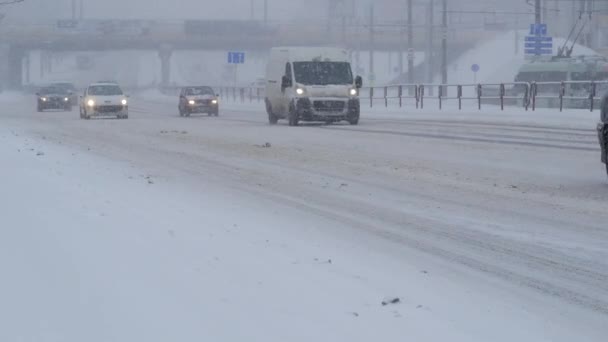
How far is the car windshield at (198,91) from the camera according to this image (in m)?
49.1

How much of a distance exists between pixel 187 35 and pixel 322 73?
63.6m

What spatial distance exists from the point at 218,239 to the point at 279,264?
1328 millimetres

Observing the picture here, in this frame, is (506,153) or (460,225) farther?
(506,153)

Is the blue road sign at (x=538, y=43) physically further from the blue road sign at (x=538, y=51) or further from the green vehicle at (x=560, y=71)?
the green vehicle at (x=560, y=71)

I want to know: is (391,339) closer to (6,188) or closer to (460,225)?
(460,225)

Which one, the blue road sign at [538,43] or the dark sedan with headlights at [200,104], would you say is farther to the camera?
the blue road sign at [538,43]

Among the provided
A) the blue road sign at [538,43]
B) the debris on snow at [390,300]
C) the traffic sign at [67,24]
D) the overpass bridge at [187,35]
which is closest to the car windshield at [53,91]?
the blue road sign at [538,43]

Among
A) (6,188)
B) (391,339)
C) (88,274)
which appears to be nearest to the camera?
(391,339)

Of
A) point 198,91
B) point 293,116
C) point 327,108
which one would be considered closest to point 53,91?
point 198,91

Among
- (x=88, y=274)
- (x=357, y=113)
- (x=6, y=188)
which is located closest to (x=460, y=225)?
(x=88, y=274)

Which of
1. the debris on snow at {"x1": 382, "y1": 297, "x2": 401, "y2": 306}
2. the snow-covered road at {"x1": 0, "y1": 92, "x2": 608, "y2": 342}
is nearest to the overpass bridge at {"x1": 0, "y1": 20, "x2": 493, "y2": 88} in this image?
the snow-covered road at {"x1": 0, "y1": 92, "x2": 608, "y2": 342}

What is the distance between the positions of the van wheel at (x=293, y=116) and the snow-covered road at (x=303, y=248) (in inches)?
548

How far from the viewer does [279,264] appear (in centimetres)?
889

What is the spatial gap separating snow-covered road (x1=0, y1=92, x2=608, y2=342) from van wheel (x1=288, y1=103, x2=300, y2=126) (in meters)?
13.9
